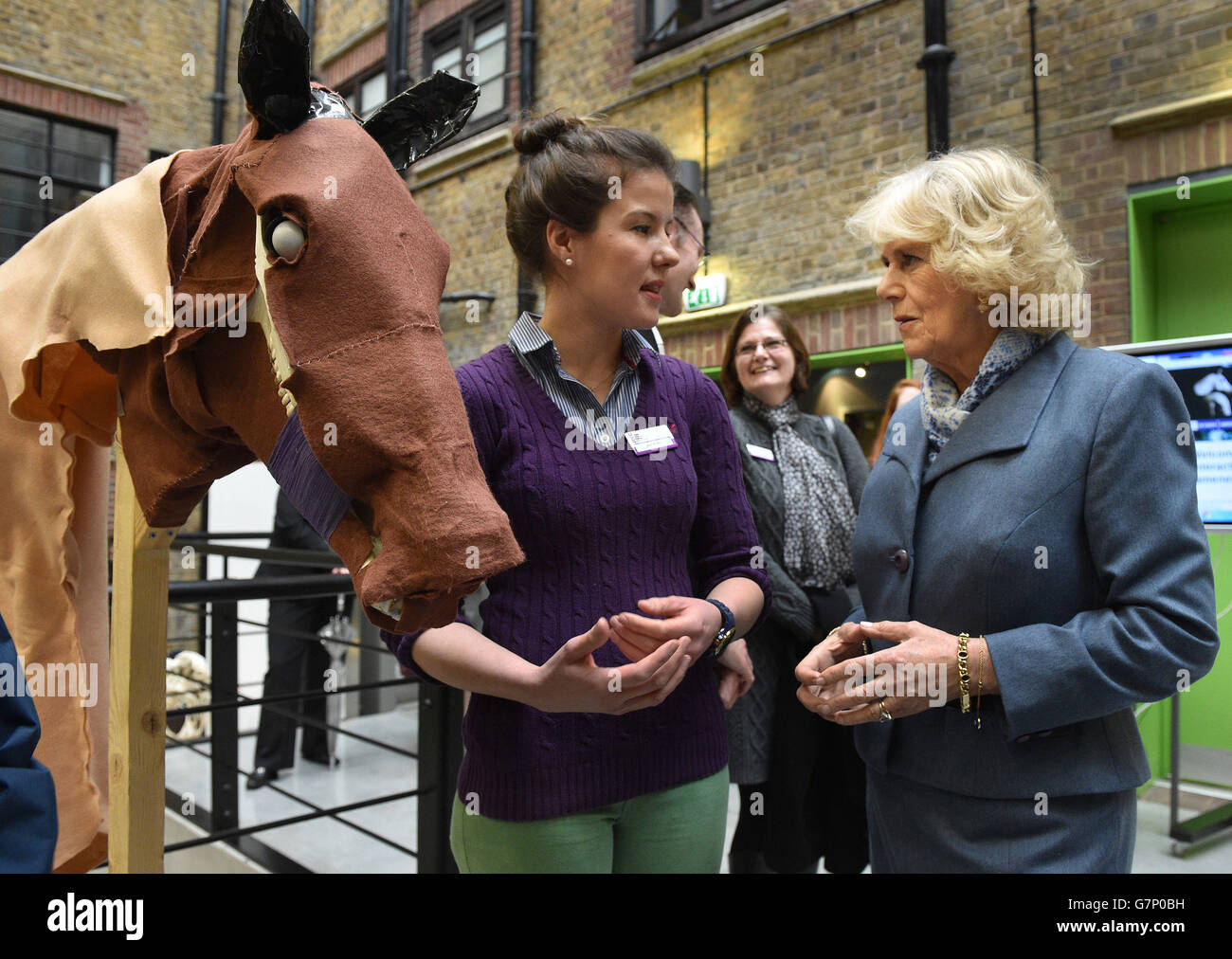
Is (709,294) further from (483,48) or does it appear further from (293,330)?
(293,330)

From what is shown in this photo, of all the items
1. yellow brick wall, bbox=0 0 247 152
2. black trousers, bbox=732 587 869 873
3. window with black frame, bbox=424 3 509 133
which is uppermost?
window with black frame, bbox=424 3 509 133

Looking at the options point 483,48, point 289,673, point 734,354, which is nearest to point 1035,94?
point 734,354

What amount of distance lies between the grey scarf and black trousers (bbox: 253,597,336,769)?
357 centimetres

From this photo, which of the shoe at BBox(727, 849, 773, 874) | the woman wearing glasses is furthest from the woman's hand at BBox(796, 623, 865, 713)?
the shoe at BBox(727, 849, 773, 874)

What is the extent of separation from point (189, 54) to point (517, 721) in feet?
6.06

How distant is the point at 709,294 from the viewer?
6.46 m

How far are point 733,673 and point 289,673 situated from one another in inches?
175

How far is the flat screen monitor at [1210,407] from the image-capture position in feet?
10.9

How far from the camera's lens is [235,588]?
7.29 ft

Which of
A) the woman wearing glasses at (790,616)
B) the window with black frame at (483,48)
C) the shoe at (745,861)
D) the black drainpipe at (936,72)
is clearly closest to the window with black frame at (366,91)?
the window with black frame at (483,48)

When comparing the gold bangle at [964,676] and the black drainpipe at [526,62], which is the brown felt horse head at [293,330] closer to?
the gold bangle at [964,676]

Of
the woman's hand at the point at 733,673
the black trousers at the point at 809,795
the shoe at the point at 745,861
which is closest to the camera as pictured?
the woman's hand at the point at 733,673

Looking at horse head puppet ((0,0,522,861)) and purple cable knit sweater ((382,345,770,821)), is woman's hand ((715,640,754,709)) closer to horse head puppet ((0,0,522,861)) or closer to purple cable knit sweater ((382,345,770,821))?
purple cable knit sweater ((382,345,770,821))

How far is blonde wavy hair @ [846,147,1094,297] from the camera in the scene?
4.50 feet
